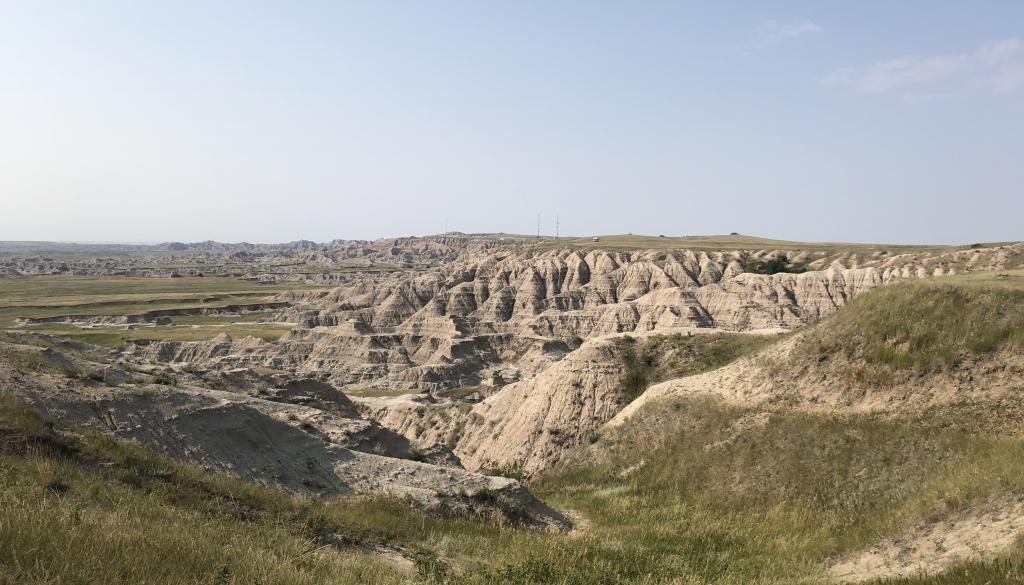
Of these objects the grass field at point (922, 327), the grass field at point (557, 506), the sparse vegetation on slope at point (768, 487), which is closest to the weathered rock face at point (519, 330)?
the sparse vegetation on slope at point (768, 487)

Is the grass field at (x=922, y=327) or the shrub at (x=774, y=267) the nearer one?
the grass field at (x=922, y=327)

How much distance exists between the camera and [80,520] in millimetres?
6816

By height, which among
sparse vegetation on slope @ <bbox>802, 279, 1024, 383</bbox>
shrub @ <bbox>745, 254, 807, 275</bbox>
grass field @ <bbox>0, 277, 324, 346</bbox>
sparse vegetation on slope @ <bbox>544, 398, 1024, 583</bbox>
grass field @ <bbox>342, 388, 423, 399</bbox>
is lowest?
grass field @ <bbox>342, 388, 423, 399</bbox>

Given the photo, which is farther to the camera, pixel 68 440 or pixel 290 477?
pixel 290 477

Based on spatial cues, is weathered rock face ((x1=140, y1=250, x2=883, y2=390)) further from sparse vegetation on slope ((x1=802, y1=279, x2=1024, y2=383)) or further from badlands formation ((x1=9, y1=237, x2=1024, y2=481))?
sparse vegetation on slope ((x1=802, y1=279, x2=1024, y2=383))

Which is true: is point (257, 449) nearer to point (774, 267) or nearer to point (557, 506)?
point (557, 506)

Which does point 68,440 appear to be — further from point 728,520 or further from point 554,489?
point 554,489

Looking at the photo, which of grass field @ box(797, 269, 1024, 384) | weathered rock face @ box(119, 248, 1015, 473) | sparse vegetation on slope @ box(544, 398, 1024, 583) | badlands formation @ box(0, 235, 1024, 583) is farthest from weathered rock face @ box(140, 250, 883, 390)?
sparse vegetation on slope @ box(544, 398, 1024, 583)

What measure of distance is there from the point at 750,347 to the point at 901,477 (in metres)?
17.2

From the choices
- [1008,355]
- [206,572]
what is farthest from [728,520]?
[206,572]

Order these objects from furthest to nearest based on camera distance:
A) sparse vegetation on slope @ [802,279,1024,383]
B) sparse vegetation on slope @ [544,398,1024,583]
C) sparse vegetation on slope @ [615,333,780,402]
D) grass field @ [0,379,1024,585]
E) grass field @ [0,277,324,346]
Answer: grass field @ [0,277,324,346], sparse vegetation on slope @ [615,333,780,402], sparse vegetation on slope @ [802,279,1024,383], sparse vegetation on slope @ [544,398,1024,583], grass field @ [0,379,1024,585]

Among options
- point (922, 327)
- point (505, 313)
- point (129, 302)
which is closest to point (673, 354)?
point (922, 327)

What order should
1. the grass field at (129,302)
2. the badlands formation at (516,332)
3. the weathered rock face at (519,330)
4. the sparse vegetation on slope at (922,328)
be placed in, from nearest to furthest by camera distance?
the sparse vegetation on slope at (922,328), the badlands formation at (516,332), the weathered rock face at (519,330), the grass field at (129,302)

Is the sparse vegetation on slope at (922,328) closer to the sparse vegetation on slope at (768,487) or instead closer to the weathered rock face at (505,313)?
the sparse vegetation on slope at (768,487)
